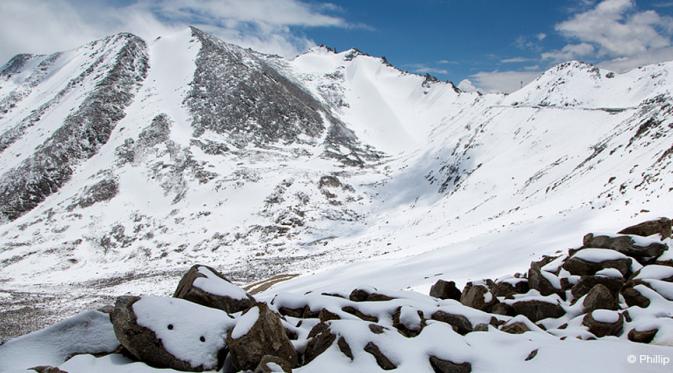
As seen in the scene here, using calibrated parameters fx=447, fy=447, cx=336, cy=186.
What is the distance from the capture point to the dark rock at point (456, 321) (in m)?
9.44

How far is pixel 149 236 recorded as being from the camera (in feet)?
201

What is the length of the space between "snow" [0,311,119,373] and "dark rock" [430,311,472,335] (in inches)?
258

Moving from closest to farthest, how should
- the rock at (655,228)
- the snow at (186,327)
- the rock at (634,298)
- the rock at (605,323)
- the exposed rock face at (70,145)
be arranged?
1. the snow at (186,327)
2. the rock at (605,323)
3. the rock at (634,298)
4. the rock at (655,228)
5. the exposed rock face at (70,145)

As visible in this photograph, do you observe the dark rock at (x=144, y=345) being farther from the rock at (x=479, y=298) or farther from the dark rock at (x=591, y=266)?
the dark rock at (x=591, y=266)

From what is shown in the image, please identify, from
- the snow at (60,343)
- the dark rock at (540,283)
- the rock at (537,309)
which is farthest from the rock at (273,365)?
the dark rock at (540,283)

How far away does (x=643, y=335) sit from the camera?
823 centimetres

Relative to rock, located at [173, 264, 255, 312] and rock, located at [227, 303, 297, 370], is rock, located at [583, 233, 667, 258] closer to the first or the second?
rock, located at [227, 303, 297, 370]

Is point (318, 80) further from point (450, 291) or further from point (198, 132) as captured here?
point (450, 291)

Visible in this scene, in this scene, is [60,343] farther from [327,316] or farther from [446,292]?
[446,292]

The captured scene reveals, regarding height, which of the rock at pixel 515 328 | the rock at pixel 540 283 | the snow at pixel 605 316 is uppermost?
the rock at pixel 540 283

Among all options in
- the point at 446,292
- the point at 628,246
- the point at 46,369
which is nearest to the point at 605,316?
the point at 628,246

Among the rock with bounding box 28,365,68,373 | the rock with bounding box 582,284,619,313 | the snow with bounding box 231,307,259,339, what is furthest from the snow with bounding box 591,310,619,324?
the rock with bounding box 28,365,68,373

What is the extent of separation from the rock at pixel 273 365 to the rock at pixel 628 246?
9.96 meters

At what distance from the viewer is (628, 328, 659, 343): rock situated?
8164mm
